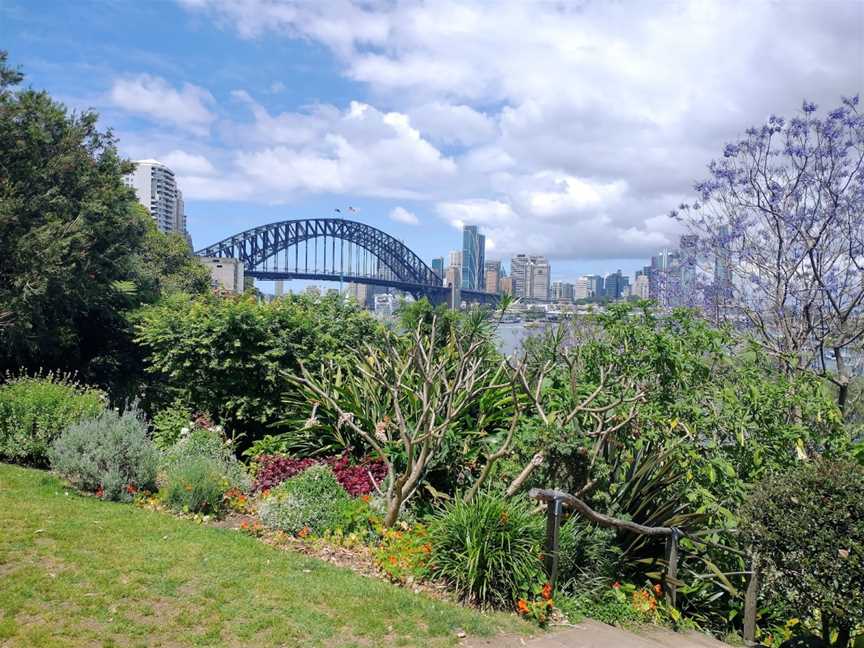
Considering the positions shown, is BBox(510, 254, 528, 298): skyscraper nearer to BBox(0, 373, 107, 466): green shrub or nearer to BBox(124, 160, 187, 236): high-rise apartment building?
BBox(0, 373, 107, 466): green shrub

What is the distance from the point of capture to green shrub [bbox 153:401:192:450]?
9.44 m

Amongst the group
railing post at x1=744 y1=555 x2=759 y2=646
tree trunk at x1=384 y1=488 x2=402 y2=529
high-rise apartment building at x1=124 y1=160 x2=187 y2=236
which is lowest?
railing post at x1=744 y1=555 x2=759 y2=646

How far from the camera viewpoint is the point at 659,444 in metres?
6.47

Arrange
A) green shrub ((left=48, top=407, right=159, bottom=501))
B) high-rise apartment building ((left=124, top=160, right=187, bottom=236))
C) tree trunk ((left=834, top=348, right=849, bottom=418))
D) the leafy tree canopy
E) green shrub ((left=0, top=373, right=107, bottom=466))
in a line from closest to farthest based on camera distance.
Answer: green shrub ((left=48, top=407, right=159, bottom=501)) → green shrub ((left=0, top=373, right=107, bottom=466)) → tree trunk ((left=834, top=348, right=849, bottom=418)) → the leafy tree canopy → high-rise apartment building ((left=124, top=160, right=187, bottom=236))

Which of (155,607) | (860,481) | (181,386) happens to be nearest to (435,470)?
(155,607)

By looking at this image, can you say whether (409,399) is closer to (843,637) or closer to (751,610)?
(751,610)

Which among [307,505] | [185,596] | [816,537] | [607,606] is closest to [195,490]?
[307,505]

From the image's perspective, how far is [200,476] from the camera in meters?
6.80

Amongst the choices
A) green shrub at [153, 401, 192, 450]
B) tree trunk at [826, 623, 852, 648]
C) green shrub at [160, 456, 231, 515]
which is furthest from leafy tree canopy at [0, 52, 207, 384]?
tree trunk at [826, 623, 852, 648]

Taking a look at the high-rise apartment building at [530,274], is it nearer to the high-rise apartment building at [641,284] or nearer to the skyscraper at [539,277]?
the skyscraper at [539,277]

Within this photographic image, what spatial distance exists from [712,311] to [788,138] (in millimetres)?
3264

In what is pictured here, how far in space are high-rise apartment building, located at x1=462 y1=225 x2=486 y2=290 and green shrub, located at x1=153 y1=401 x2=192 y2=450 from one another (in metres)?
17.5

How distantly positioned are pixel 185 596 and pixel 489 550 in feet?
6.79

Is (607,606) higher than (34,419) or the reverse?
the reverse
